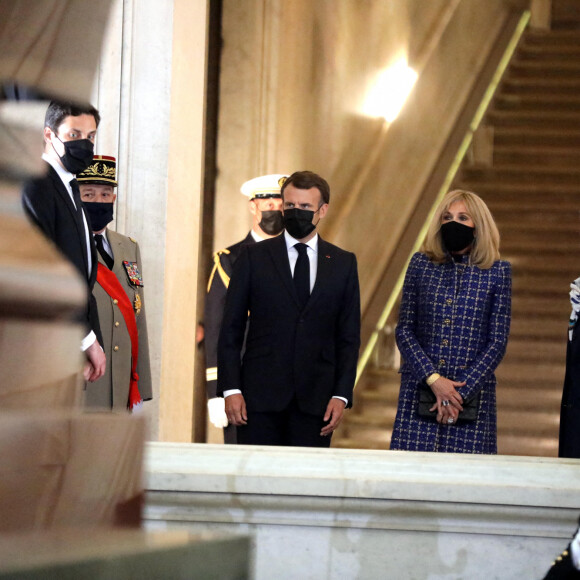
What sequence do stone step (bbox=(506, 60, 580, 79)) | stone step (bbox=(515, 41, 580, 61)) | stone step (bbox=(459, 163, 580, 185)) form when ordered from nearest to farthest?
stone step (bbox=(459, 163, 580, 185)), stone step (bbox=(506, 60, 580, 79)), stone step (bbox=(515, 41, 580, 61))

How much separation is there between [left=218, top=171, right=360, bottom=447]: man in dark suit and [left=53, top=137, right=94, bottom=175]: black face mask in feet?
3.51

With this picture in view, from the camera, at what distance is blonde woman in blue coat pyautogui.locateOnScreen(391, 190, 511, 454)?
407 centimetres

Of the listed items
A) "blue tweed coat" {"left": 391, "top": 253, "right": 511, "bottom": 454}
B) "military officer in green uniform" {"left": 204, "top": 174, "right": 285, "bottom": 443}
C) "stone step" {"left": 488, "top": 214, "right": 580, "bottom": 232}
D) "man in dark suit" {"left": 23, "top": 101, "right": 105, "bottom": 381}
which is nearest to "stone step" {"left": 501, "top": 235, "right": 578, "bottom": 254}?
"stone step" {"left": 488, "top": 214, "right": 580, "bottom": 232}

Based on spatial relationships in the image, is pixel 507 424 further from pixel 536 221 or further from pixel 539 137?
pixel 539 137

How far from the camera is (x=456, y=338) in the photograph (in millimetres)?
4121

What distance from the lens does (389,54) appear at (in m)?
9.73

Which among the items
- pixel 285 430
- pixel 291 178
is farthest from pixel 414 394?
pixel 291 178

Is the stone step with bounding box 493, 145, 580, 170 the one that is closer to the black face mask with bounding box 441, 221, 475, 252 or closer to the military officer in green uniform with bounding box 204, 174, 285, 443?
the military officer in green uniform with bounding box 204, 174, 285, 443

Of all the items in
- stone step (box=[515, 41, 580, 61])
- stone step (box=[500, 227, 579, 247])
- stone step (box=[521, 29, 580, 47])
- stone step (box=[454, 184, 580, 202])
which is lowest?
stone step (box=[500, 227, 579, 247])

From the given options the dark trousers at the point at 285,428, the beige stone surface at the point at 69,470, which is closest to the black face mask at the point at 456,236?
the dark trousers at the point at 285,428

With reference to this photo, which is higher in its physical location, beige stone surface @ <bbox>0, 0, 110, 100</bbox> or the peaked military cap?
the peaked military cap

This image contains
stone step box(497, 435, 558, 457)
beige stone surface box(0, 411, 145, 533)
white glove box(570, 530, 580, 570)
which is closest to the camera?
beige stone surface box(0, 411, 145, 533)

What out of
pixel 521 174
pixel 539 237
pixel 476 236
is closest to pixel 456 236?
pixel 476 236

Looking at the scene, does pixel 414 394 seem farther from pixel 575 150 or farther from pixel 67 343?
pixel 575 150
